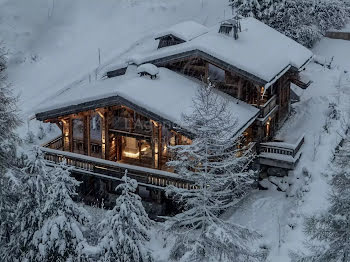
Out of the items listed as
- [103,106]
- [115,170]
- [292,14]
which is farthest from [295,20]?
[115,170]

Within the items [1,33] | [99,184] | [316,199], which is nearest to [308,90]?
[316,199]

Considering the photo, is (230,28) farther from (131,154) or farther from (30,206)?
(30,206)

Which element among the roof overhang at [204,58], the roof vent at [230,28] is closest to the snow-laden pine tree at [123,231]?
the roof overhang at [204,58]

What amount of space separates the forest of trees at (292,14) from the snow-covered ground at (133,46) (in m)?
3.27

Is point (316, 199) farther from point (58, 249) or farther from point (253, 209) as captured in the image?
point (58, 249)

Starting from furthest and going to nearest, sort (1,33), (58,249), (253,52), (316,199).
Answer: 1. (1,33)
2. (253,52)
3. (316,199)
4. (58,249)

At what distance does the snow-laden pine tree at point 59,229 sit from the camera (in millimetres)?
18781

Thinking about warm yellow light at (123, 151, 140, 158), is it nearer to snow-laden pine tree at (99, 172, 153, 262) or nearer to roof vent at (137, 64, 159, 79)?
roof vent at (137, 64, 159, 79)

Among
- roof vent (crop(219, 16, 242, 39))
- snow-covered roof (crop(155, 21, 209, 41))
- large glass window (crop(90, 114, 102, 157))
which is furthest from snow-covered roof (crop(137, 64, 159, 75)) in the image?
roof vent (crop(219, 16, 242, 39))

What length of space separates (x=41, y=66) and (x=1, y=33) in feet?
27.0

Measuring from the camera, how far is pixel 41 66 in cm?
5544

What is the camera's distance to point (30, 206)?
19.5 metres

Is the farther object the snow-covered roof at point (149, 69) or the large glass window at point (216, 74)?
the large glass window at point (216, 74)

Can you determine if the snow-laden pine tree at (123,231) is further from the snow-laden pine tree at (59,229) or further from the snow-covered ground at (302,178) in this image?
the snow-covered ground at (302,178)
